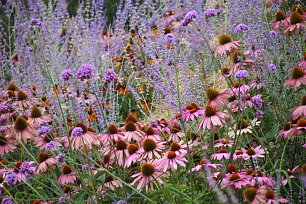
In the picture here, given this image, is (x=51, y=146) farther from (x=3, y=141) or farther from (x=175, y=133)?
(x=175, y=133)

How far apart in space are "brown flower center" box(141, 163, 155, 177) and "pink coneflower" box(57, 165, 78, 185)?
1.51ft

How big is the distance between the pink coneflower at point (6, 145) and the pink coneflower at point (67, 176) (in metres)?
0.33

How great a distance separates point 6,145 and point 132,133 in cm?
70

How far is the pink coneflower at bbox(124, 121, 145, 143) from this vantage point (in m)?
2.34

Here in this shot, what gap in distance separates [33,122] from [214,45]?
7.89 ft

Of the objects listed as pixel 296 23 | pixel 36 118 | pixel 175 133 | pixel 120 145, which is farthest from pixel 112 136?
pixel 296 23

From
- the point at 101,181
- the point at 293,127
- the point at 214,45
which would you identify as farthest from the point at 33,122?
the point at 214,45

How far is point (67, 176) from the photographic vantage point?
7.79 feet

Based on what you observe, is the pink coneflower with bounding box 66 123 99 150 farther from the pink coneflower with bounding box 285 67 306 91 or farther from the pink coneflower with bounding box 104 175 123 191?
the pink coneflower with bounding box 285 67 306 91

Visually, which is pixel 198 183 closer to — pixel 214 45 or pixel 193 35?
pixel 214 45

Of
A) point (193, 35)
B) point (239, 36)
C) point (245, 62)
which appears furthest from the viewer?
point (193, 35)

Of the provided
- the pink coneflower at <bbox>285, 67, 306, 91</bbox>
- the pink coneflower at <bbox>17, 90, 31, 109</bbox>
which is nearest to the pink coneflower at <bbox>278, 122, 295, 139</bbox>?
the pink coneflower at <bbox>285, 67, 306, 91</bbox>

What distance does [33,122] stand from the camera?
273cm

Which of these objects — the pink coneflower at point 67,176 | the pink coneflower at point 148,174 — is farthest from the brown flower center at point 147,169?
the pink coneflower at point 67,176
